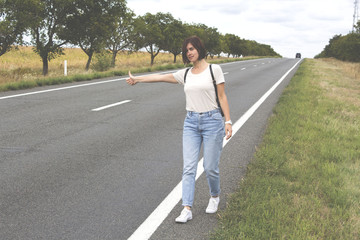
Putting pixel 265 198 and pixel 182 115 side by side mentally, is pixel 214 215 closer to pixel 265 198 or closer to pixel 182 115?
pixel 265 198

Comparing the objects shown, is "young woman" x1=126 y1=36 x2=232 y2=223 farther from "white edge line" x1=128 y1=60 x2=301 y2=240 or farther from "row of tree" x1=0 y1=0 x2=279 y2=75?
"row of tree" x1=0 y1=0 x2=279 y2=75

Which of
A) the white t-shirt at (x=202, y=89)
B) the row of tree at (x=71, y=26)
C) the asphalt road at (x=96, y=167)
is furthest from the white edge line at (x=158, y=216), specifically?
the row of tree at (x=71, y=26)

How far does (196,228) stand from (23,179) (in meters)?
2.43

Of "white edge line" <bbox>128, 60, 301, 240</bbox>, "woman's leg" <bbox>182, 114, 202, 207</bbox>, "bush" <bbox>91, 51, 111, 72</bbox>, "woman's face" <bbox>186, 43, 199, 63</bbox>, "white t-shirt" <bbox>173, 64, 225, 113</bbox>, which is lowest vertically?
"white edge line" <bbox>128, 60, 301, 240</bbox>

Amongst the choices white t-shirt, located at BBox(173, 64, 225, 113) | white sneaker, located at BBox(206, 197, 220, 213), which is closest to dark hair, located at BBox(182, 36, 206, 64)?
white t-shirt, located at BBox(173, 64, 225, 113)

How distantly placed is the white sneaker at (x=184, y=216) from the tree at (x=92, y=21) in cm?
2551

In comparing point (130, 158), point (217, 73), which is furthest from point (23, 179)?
point (217, 73)

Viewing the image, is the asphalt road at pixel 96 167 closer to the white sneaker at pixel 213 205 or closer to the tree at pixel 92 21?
the white sneaker at pixel 213 205

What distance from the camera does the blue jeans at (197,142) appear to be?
11.6ft

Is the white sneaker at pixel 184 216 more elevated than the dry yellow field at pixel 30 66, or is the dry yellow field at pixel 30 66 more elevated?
the dry yellow field at pixel 30 66

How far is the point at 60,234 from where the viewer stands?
3.25 metres

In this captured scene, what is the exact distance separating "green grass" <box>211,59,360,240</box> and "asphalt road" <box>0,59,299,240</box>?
0.93 ft

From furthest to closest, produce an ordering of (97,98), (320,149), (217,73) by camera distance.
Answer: (97,98)
(320,149)
(217,73)

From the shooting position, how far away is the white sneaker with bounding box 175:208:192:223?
3.49 m
